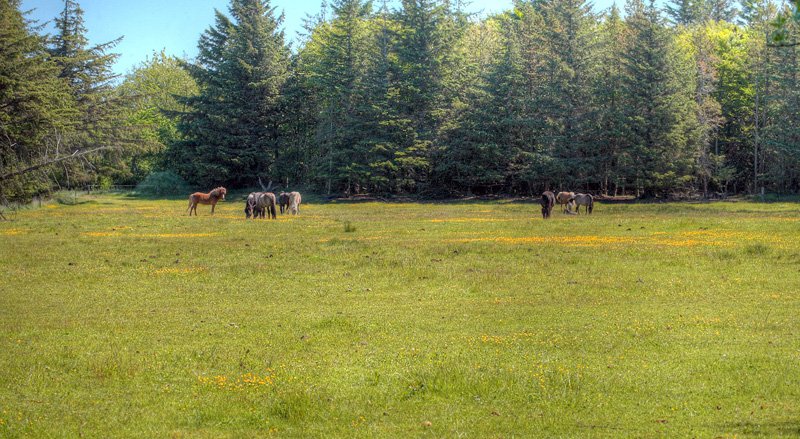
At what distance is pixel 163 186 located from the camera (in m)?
65.3

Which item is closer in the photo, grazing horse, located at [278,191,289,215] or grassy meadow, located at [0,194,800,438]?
grassy meadow, located at [0,194,800,438]

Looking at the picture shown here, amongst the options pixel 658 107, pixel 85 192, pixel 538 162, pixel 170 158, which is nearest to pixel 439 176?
pixel 538 162

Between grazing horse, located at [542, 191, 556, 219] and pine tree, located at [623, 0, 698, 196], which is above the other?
pine tree, located at [623, 0, 698, 196]

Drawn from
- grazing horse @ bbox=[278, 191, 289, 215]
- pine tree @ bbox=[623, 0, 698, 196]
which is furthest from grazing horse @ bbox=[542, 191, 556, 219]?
pine tree @ bbox=[623, 0, 698, 196]

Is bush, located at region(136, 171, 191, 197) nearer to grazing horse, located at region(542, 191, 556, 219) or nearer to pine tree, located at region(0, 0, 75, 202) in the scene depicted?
pine tree, located at region(0, 0, 75, 202)

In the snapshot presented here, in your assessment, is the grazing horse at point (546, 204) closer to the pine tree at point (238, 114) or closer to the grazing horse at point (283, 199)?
the grazing horse at point (283, 199)

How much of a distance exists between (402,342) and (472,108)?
51675mm

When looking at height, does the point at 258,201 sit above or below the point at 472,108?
below

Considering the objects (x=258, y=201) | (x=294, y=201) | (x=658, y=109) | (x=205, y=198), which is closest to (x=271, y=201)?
(x=258, y=201)

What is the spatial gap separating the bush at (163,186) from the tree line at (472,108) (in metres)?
1.59

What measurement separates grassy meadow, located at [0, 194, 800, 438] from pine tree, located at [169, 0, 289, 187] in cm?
4603

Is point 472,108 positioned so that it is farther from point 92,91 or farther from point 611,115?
point 92,91

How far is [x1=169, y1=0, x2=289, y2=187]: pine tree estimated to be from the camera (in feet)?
214

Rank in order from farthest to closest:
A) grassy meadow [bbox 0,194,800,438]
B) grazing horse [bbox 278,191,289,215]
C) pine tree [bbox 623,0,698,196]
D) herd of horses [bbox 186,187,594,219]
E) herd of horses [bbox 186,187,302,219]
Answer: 1. pine tree [bbox 623,0,698,196]
2. grazing horse [bbox 278,191,289,215]
3. herd of horses [bbox 186,187,302,219]
4. herd of horses [bbox 186,187,594,219]
5. grassy meadow [bbox 0,194,800,438]
